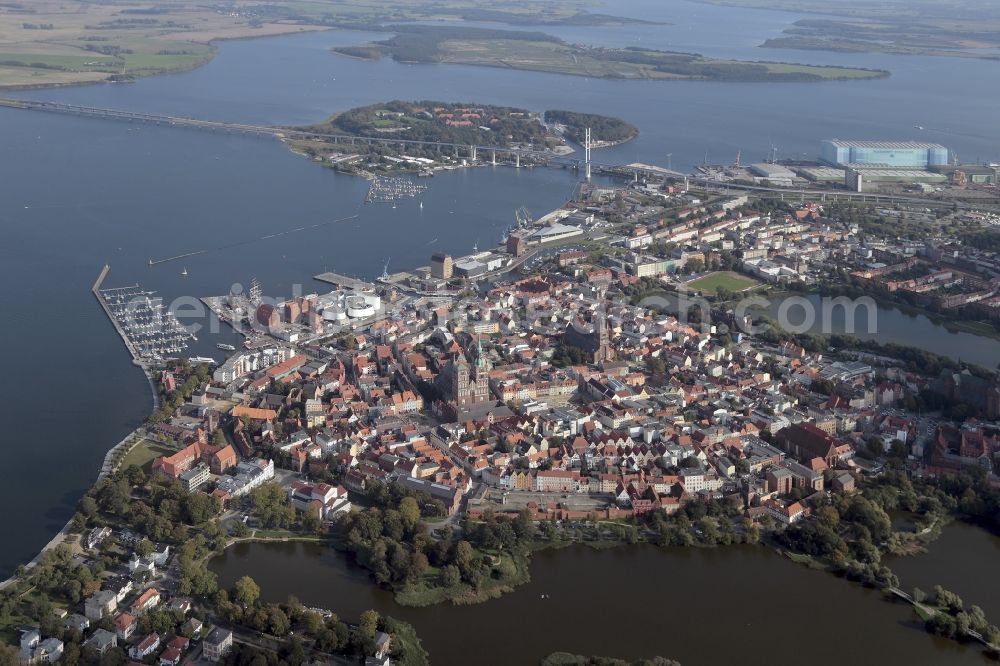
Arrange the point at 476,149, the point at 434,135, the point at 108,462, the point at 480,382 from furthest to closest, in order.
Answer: the point at 434,135
the point at 476,149
the point at 480,382
the point at 108,462

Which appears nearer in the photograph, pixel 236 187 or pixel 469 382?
pixel 469 382

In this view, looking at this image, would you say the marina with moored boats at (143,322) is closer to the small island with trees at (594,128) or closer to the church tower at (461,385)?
the church tower at (461,385)

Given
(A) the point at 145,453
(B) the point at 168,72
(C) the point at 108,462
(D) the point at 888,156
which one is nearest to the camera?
(C) the point at 108,462

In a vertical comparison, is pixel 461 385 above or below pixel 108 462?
above

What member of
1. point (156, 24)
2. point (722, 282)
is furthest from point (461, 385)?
point (156, 24)

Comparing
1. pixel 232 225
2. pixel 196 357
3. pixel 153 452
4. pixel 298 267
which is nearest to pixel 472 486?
pixel 153 452

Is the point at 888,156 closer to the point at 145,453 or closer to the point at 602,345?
the point at 602,345
